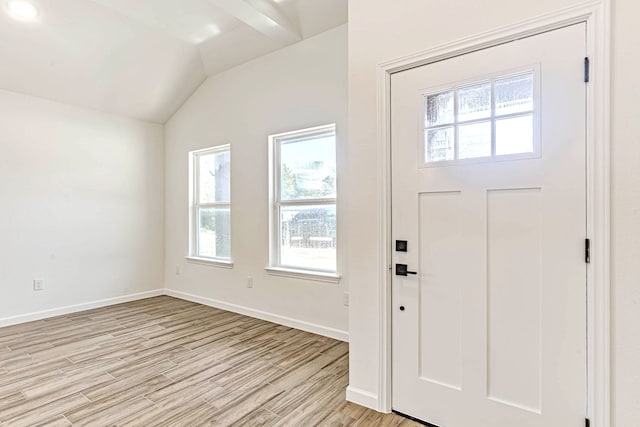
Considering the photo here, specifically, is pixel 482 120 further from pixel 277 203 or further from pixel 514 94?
pixel 277 203

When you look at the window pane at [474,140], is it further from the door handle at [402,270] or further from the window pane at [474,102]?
the door handle at [402,270]

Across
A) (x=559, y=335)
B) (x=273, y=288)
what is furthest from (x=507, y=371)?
(x=273, y=288)

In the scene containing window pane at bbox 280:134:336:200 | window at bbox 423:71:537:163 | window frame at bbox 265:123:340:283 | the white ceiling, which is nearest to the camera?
window at bbox 423:71:537:163

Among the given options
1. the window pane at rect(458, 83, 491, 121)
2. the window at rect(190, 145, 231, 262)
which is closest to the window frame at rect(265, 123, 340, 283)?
the window at rect(190, 145, 231, 262)

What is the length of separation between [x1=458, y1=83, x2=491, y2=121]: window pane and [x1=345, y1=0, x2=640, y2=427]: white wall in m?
0.29

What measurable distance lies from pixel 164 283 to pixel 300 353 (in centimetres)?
310

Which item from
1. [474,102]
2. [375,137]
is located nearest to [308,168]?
[375,137]

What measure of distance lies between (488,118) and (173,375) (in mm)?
2761

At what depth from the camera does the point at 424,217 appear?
1.95 metres

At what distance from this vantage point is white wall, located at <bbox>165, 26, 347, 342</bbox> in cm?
333

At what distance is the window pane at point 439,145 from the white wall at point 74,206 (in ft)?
14.2

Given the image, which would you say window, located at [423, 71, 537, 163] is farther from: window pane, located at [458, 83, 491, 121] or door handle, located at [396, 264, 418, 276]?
door handle, located at [396, 264, 418, 276]

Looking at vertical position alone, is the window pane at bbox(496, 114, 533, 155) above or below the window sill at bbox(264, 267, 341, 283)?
above

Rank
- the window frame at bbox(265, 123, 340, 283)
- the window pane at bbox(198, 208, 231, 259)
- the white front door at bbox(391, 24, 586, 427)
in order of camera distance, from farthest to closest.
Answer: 1. the window pane at bbox(198, 208, 231, 259)
2. the window frame at bbox(265, 123, 340, 283)
3. the white front door at bbox(391, 24, 586, 427)
